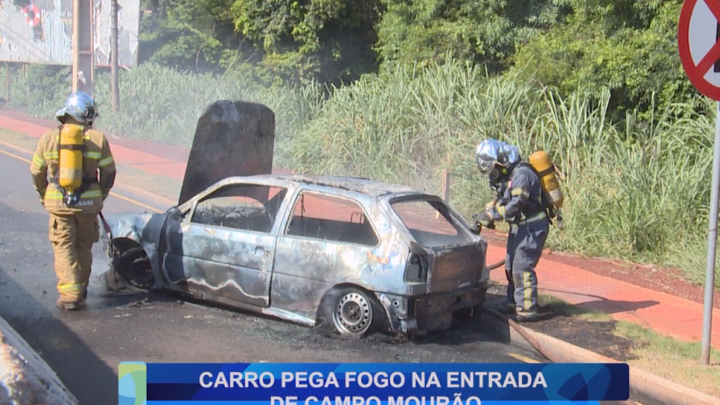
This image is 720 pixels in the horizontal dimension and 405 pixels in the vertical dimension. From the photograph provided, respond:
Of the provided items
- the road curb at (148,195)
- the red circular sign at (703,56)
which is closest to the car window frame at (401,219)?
the red circular sign at (703,56)

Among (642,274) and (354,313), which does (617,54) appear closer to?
(642,274)

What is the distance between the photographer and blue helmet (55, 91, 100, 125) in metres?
6.91

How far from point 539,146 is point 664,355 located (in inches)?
232

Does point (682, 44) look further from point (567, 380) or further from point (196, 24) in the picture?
point (196, 24)

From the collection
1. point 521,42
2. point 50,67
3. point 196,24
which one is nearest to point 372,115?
point 521,42

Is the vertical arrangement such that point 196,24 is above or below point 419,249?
above

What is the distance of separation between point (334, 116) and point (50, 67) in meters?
20.3

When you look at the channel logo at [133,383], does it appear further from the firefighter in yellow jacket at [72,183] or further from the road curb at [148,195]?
the road curb at [148,195]

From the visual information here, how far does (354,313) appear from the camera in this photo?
633cm

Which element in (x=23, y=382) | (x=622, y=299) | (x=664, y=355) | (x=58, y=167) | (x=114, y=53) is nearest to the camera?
(x=23, y=382)

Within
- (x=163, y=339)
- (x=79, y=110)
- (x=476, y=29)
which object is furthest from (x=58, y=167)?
(x=476, y=29)

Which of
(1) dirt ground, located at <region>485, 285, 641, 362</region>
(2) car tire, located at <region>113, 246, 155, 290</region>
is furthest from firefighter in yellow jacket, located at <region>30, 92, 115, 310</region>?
(1) dirt ground, located at <region>485, 285, 641, 362</region>

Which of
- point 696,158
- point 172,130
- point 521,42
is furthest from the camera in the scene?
point 172,130

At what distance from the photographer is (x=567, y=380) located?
7.74 ft
